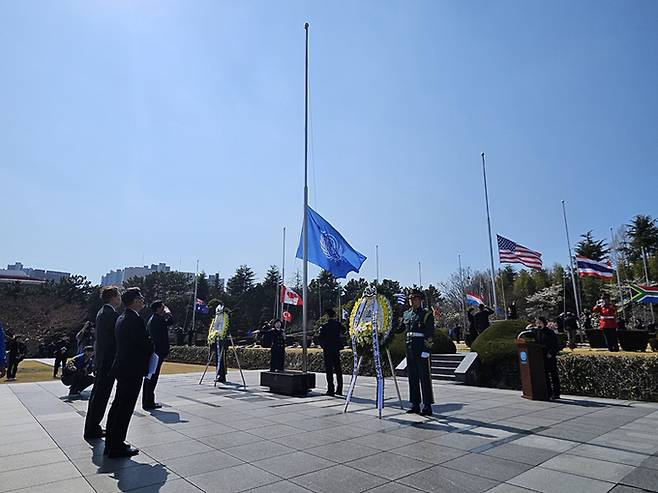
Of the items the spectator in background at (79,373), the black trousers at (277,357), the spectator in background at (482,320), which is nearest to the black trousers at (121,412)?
the spectator in background at (79,373)

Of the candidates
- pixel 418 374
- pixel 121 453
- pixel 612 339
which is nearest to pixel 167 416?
pixel 121 453

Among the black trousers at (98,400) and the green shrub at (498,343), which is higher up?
the green shrub at (498,343)

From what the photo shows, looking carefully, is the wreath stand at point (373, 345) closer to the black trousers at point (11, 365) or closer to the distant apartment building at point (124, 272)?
the black trousers at point (11, 365)

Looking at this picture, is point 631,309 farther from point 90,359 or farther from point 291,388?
point 90,359

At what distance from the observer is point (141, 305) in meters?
5.80

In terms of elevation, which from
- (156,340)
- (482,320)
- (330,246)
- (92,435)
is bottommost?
(92,435)

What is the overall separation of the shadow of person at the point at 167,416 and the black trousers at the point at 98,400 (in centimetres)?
146

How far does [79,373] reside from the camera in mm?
10547

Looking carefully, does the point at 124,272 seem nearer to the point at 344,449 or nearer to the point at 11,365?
the point at 11,365

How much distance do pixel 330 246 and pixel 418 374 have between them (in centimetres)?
497

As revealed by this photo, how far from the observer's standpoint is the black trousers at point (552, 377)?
9.80 meters

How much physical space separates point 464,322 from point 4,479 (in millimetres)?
50975

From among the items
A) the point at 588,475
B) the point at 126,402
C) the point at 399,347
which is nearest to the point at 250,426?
the point at 126,402

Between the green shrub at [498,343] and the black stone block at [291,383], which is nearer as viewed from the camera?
the black stone block at [291,383]
